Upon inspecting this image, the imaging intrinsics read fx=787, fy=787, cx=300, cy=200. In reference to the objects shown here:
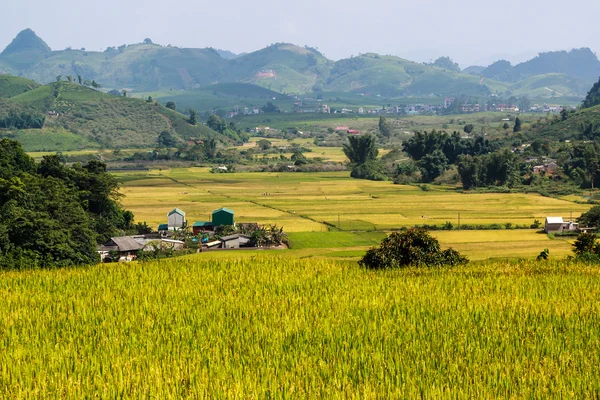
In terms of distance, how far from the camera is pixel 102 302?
22.5 metres

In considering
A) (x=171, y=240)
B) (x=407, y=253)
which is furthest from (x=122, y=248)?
(x=407, y=253)

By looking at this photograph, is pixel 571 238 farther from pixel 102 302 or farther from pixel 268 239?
pixel 102 302

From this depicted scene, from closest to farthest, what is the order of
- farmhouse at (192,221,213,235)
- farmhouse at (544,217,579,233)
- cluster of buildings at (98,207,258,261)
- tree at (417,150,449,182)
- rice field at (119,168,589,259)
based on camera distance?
cluster of buildings at (98,207,258,261) < rice field at (119,168,589,259) < farmhouse at (192,221,213,235) < farmhouse at (544,217,579,233) < tree at (417,150,449,182)

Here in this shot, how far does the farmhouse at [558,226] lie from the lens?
238 feet

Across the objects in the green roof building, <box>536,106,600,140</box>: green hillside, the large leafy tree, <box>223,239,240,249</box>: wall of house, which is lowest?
<box>223,239,240,249</box>: wall of house

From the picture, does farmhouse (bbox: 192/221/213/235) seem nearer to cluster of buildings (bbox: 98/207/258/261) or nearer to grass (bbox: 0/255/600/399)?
cluster of buildings (bbox: 98/207/258/261)

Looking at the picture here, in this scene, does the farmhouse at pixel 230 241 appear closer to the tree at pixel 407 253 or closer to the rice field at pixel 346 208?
the rice field at pixel 346 208

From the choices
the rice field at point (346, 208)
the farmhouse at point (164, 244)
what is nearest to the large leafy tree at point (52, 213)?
the farmhouse at point (164, 244)

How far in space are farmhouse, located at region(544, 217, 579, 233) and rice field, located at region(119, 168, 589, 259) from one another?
5.13 ft

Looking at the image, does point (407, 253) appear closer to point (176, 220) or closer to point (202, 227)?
point (202, 227)

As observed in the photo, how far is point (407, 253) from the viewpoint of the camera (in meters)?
33.9

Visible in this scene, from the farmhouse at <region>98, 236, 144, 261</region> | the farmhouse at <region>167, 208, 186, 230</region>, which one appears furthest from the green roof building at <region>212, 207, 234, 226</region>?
the farmhouse at <region>98, 236, 144, 261</region>

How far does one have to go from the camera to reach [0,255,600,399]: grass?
576 inches

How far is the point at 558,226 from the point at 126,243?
39079mm
